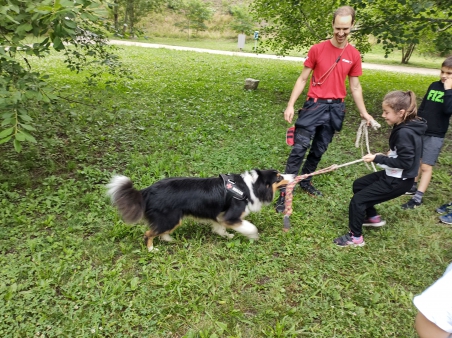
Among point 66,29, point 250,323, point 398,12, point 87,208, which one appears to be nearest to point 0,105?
point 66,29

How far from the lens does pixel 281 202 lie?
402cm

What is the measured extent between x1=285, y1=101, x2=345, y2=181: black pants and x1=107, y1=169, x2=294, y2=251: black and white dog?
574 millimetres

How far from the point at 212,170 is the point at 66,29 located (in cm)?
280

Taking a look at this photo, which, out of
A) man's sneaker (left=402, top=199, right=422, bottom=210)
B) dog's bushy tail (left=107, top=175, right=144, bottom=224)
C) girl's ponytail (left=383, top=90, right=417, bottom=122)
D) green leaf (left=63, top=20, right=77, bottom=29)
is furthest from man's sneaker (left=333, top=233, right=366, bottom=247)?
green leaf (left=63, top=20, right=77, bottom=29)

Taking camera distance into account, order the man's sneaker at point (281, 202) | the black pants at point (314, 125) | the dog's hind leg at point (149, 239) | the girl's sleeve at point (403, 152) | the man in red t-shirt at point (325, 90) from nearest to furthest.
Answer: the girl's sleeve at point (403, 152), the dog's hind leg at point (149, 239), the man in red t-shirt at point (325, 90), the black pants at point (314, 125), the man's sneaker at point (281, 202)

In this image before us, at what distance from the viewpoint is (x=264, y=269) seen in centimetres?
304

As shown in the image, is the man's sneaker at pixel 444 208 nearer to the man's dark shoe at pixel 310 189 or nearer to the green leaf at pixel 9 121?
the man's dark shoe at pixel 310 189

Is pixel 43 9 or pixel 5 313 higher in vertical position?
pixel 43 9

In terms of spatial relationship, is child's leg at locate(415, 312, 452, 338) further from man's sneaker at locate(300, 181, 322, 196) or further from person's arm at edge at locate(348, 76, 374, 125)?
man's sneaker at locate(300, 181, 322, 196)

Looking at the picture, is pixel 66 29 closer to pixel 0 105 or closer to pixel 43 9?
pixel 43 9

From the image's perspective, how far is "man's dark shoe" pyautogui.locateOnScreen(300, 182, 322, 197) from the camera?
4.31 m

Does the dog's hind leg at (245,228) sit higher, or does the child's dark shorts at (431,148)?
the child's dark shorts at (431,148)

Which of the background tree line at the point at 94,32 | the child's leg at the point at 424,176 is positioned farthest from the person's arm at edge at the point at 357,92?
the background tree line at the point at 94,32

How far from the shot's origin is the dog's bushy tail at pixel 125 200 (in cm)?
297
